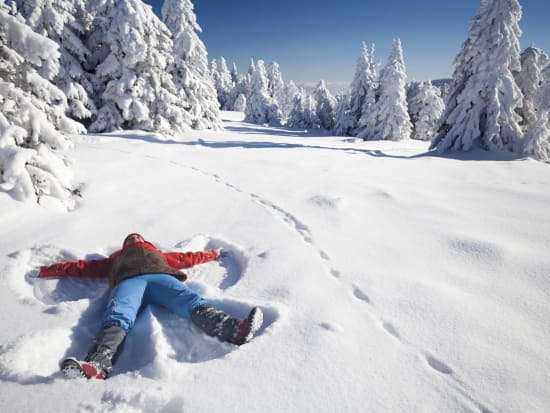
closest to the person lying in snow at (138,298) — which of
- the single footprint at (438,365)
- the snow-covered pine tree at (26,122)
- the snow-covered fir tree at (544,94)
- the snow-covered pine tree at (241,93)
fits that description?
the single footprint at (438,365)

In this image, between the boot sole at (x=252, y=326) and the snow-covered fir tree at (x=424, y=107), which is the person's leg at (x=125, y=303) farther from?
the snow-covered fir tree at (x=424, y=107)

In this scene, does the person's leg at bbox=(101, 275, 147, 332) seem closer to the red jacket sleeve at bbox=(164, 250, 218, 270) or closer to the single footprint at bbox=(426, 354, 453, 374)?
the red jacket sleeve at bbox=(164, 250, 218, 270)

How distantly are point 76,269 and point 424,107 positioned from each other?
39031 mm

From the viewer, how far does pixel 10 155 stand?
4516 mm

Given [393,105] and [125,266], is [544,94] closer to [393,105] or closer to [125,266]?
[393,105]

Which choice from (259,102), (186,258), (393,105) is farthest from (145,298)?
(259,102)

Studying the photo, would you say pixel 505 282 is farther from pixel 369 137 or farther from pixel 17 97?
pixel 369 137

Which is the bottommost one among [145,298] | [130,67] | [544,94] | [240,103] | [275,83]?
[145,298]

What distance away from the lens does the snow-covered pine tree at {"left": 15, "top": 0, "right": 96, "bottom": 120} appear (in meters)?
12.7

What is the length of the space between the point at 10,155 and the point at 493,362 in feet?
21.5

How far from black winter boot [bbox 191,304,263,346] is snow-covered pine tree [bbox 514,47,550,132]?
19618 mm

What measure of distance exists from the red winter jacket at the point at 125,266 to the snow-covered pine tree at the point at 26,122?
229 cm

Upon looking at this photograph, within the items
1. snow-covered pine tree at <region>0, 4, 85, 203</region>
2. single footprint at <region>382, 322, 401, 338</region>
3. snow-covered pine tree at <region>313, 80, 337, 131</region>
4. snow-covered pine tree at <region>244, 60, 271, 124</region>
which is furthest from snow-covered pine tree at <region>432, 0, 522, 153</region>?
snow-covered pine tree at <region>244, 60, 271, 124</region>

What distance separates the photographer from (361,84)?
3347 cm
